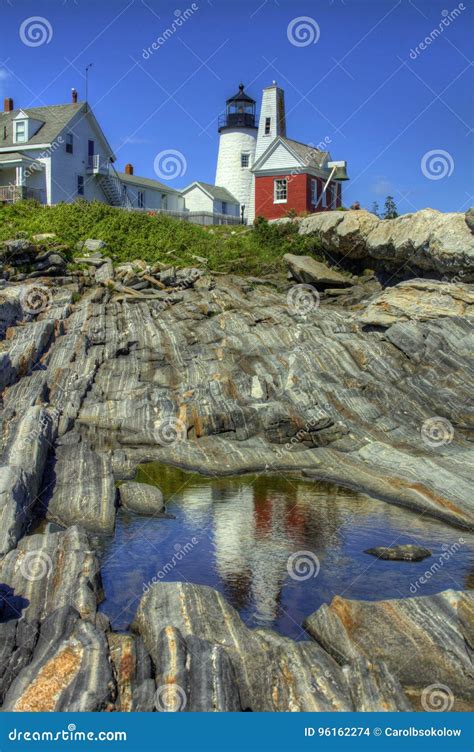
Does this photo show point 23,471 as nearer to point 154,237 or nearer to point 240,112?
point 154,237

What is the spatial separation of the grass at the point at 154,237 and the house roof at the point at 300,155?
32.3 feet

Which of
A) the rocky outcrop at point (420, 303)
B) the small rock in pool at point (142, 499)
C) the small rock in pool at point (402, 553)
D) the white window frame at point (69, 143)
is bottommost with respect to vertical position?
the small rock in pool at point (402, 553)

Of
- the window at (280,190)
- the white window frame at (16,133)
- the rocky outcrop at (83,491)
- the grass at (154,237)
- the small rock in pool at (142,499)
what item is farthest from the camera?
the window at (280,190)

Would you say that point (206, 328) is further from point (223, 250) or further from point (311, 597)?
point (311, 597)

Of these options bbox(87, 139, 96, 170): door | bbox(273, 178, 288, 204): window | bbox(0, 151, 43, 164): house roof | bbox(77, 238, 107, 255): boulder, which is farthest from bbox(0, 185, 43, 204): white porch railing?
bbox(273, 178, 288, 204): window

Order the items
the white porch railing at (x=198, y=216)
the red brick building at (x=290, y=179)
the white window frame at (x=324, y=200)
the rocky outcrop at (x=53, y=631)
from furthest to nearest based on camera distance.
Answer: the white window frame at (x=324, y=200)
the white porch railing at (x=198, y=216)
the red brick building at (x=290, y=179)
the rocky outcrop at (x=53, y=631)

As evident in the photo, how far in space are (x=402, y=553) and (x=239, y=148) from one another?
55296 mm

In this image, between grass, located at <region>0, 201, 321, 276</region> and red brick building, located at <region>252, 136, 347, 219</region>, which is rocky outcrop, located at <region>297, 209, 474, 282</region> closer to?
grass, located at <region>0, 201, 321, 276</region>

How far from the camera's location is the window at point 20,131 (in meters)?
58.2

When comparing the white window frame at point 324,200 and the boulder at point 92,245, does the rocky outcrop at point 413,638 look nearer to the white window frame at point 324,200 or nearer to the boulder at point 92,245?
the boulder at point 92,245

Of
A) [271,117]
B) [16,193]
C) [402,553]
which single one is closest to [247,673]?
[402,553]

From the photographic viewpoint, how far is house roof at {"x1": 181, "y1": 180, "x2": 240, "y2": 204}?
66.8 m

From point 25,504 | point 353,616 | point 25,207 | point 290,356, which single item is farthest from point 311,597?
point 25,207

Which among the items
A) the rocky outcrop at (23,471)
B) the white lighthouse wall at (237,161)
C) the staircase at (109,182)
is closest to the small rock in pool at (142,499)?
the rocky outcrop at (23,471)
